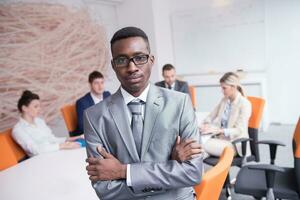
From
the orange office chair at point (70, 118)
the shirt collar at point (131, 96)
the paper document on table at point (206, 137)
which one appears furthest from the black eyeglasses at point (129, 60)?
the orange office chair at point (70, 118)

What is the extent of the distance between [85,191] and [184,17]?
450 centimetres

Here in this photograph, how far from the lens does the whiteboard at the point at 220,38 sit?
493 centimetres

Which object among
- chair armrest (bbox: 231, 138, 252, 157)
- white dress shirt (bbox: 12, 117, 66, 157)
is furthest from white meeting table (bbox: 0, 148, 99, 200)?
chair armrest (bbox: 231, 138, 252, 157)

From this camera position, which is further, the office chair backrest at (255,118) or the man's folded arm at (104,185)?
the office chair backrest at (255,118)

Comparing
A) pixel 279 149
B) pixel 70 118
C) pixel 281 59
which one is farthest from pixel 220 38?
pixel 70 118

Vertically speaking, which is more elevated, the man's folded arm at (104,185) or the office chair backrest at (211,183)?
the man's folded arm at (104,185)

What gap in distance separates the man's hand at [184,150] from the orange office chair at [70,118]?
2.57 metres

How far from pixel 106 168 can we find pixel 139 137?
6.5 inches

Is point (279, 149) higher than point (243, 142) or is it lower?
lower

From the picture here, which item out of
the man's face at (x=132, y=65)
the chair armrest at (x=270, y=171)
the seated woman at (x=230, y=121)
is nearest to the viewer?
the man's face at (x=132, y=65)

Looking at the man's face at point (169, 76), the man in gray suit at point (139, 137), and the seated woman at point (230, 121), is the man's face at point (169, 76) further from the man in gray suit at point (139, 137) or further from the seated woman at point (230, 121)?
the man in gray suit at point (139, 137)

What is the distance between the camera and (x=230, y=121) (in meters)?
3.02

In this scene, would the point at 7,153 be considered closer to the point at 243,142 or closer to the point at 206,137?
the point at 206,137

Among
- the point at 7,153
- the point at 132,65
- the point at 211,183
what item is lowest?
the point at 7,153
